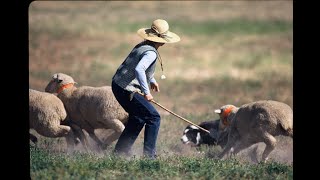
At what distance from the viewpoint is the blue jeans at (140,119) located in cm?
1154

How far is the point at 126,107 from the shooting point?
11.7m

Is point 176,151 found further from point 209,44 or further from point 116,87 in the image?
point 209,44

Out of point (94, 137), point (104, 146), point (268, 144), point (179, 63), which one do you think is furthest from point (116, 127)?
point (179, 63)

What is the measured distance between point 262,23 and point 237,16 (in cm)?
174

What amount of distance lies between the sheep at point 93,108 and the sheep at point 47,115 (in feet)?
1.23

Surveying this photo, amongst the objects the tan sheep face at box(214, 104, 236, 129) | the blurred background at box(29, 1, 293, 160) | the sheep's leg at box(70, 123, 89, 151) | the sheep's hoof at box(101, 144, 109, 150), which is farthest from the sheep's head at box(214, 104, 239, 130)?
the sheep's leg at box(70, 123, 89, 151)

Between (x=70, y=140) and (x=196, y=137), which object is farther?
(x=196, y=137)

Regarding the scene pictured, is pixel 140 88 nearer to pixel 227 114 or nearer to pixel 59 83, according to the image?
pixel 227 114

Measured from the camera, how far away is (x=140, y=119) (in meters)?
11.6

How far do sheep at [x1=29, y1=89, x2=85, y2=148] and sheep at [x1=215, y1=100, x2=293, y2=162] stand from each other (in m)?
2.47

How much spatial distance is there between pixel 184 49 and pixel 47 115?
15257mm

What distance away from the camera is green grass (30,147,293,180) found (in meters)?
10.3

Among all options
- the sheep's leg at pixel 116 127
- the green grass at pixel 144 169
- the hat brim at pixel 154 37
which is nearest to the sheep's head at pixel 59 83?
the sheep's leg at pixel 116 127

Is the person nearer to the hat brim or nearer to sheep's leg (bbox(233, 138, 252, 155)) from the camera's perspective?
the hat brim
